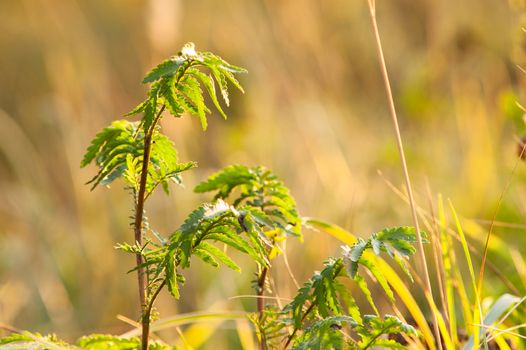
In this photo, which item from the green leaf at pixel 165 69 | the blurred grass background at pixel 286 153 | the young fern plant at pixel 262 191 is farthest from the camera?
the blurred grass background at pixel 286 153

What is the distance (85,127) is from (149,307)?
11.2 ft

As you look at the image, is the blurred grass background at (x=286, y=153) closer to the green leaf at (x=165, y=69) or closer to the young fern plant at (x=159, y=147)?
the young fern plant at (x=159, y=147)

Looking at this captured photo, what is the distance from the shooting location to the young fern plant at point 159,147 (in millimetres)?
989

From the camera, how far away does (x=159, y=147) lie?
45.8 inches

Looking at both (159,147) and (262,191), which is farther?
(262,191)

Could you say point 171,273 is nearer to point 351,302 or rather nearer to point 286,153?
point 351,302

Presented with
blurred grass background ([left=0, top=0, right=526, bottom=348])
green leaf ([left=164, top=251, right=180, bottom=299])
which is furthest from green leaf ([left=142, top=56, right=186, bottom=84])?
blurred grass background ([left=0, top=0, right=526, bottom=348])

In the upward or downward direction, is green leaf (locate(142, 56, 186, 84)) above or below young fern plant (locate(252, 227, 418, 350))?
above

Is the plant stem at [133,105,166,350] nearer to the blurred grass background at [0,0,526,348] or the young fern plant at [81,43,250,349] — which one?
the young fern plant at [81,43,250,349]

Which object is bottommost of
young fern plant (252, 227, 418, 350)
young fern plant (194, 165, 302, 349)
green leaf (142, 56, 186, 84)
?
young fern plant (252, 227, 418, 350)

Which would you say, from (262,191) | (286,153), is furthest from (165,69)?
(286,153)

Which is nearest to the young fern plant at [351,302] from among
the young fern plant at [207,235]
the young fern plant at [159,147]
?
the young fern plant at [207,235]

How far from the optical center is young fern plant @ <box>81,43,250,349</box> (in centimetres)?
99

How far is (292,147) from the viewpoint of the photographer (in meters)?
4.18
